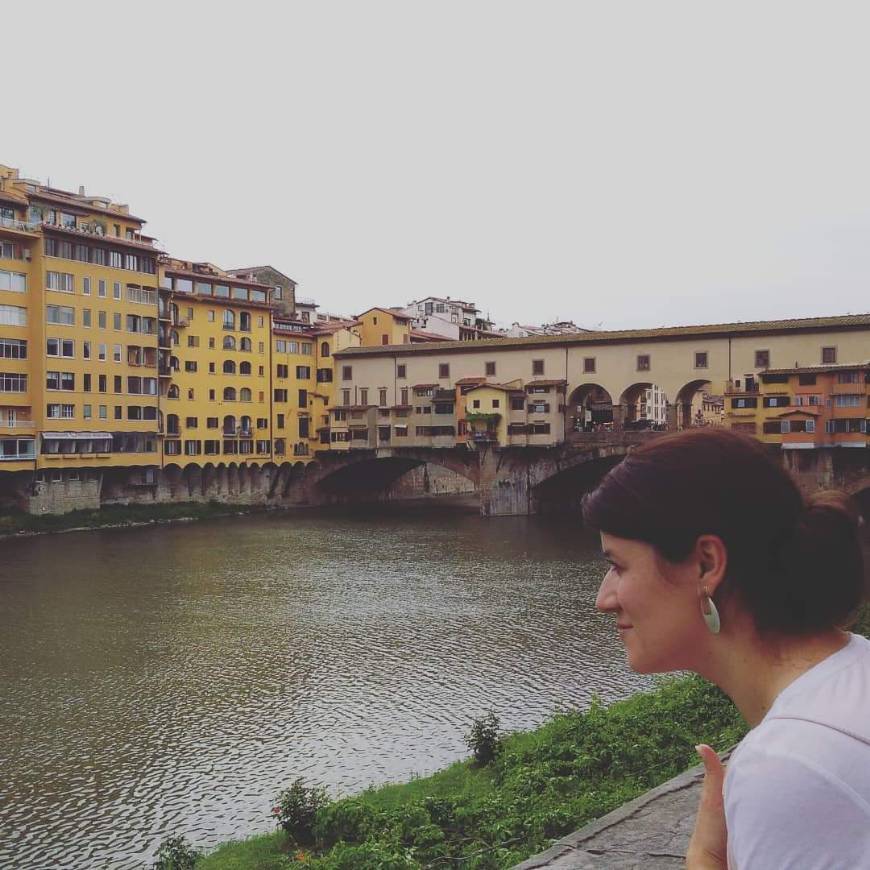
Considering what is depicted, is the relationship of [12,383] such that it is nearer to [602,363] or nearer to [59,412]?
[59,412]

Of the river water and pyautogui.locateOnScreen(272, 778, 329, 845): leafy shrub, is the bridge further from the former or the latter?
pyautogui.locateOnScreen(272, 778, 329, 845): leafy shrub

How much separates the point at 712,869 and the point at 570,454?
44.6 metres

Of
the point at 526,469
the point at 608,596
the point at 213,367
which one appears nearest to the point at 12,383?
the point at 213,367

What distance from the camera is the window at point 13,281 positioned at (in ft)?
125

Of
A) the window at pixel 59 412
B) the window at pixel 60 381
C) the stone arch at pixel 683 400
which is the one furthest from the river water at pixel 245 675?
the stone arch at pixel 683 400

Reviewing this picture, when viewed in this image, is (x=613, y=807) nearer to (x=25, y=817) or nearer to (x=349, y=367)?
(x=25, y=817)

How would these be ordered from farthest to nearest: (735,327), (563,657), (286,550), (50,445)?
(735,327) < (50,445) < (286,550) < (563,657)

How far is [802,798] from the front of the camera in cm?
123

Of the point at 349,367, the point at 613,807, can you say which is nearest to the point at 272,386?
the point at 349,367

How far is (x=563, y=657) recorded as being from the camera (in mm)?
17109

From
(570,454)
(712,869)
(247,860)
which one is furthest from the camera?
(570,454)

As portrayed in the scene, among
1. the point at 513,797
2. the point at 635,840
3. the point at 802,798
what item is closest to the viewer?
the point at 802,798

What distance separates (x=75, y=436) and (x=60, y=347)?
3.74 meters

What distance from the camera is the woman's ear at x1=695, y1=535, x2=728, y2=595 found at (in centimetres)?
154
